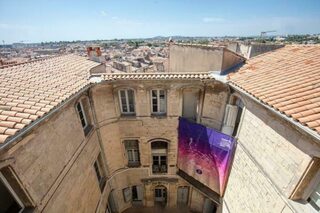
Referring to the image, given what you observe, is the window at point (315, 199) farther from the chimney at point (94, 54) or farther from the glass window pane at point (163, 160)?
the chimney at point (94, 54)

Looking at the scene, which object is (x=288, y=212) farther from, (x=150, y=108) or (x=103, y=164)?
(x=103, y=164)

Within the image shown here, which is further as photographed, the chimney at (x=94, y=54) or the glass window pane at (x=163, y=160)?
the chimney at (x=94, y=54)

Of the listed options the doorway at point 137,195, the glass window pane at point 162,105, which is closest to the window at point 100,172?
the doorway at point 137,195

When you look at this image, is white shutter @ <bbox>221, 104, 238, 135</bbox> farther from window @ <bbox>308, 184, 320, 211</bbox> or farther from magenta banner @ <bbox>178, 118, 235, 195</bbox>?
window @ <bbox>308, 184, 320, 211</bbox>

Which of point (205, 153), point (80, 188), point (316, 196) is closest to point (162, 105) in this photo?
point (205, 153)

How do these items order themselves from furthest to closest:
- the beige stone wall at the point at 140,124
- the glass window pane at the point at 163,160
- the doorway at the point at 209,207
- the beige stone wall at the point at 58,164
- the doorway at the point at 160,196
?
1. the doorway at the point at 160,196
2. the doorway at the point at 209,207
3. the glass window pane at the point at 163,160
4. the beige stone wall at the point at 140,124
5. the beige stone wall at the point at 58,164

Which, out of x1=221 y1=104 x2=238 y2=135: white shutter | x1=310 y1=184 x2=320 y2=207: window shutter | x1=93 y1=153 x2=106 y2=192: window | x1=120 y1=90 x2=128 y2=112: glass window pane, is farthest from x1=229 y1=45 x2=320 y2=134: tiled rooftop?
x1=93 y1=153 x2=106 y2=192: window

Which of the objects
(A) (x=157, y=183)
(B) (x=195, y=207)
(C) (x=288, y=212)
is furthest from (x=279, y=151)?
(B) (x=195, y=207)
